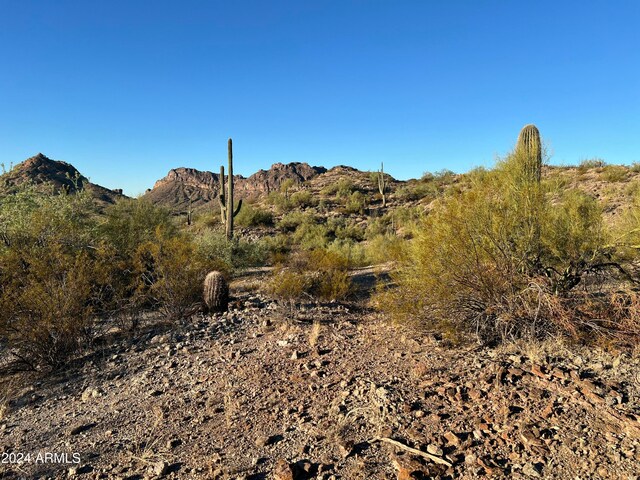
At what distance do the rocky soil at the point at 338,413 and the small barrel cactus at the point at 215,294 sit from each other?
1.96 m

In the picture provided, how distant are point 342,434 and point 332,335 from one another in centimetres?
258

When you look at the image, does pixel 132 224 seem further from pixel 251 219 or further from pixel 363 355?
pixel 251 219

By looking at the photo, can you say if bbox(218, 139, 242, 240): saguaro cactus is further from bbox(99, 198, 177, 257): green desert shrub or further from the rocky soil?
the rocky soil

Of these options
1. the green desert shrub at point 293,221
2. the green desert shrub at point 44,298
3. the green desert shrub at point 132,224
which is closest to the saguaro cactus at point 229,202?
the green desert shrub at point 132,224

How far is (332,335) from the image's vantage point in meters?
5.96

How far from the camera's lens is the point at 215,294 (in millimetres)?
7715

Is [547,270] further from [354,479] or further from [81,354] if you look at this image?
[81,354]

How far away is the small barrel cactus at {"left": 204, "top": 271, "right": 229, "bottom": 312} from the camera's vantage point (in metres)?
7.70

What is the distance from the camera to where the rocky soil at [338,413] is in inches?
117

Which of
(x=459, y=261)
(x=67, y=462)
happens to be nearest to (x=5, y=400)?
(x=67, y=462)

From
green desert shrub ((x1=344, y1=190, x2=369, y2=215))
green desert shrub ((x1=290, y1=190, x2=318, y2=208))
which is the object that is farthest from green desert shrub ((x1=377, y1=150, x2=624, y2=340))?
green desert shrub ((x1=290, y1=190, x2=318, y2=208))

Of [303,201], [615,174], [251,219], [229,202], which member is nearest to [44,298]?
[229,202]

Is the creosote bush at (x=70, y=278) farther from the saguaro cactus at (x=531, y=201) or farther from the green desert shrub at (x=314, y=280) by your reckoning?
the saguaro cactus at (x=531, y=201)

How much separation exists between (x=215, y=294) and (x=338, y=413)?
4659mm
